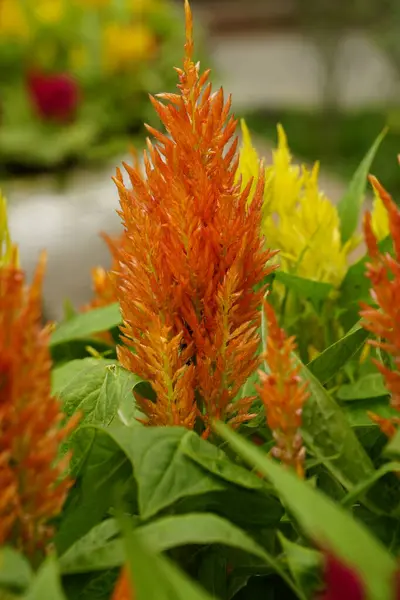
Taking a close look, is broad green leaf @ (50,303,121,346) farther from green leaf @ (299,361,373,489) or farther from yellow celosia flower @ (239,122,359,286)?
green leaf @ (299,361,373,489)

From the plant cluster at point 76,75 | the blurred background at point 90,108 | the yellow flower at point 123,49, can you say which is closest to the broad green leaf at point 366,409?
the blurred background at point 90,108

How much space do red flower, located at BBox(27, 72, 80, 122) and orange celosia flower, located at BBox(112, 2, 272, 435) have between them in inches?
94.8

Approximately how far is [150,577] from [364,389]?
42 cm

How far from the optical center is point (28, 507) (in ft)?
1.67

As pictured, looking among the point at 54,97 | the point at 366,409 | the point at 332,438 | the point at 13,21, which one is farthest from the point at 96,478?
the point at 13,21

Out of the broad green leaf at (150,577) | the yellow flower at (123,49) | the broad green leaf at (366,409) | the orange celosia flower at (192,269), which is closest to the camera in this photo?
the broad green leaf at (150,577)

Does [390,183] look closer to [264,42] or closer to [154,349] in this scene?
[264,42]

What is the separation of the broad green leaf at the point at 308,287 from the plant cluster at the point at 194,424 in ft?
0.45

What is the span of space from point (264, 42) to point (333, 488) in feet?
29.2

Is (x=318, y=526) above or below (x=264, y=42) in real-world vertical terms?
above

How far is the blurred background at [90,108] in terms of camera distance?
2.30 m

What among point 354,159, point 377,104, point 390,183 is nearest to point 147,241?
point 390,183

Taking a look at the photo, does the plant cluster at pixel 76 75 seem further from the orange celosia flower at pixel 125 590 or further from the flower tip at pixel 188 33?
the orange celosia flower at pixel 125 590

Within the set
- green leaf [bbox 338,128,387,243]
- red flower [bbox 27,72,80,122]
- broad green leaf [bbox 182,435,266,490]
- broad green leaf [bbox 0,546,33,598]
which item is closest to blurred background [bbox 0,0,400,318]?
red flower [bbox 27,72,80,122]
